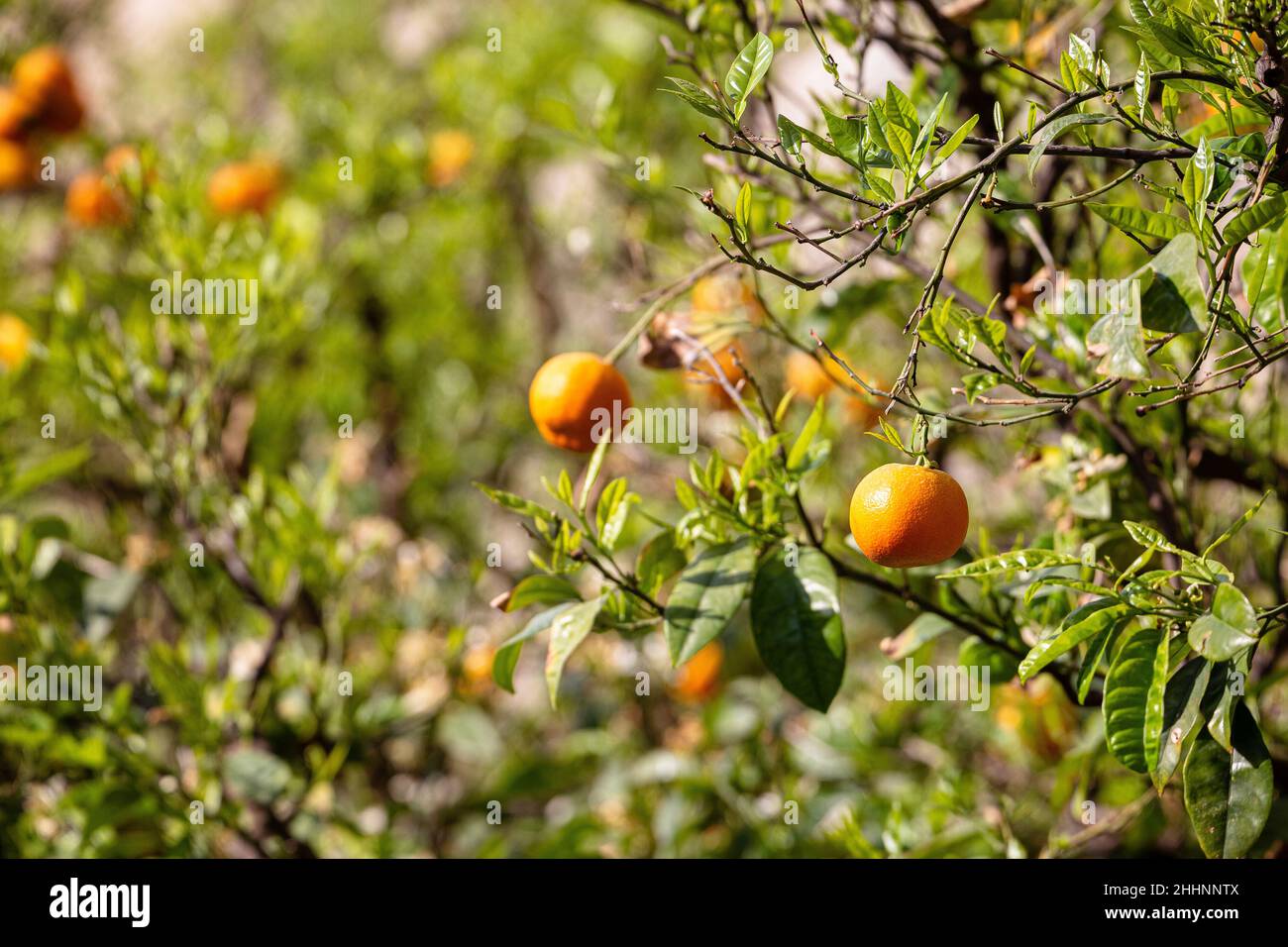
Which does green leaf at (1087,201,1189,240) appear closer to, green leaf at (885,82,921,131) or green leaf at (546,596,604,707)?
green leaf at (885,82,921,131)

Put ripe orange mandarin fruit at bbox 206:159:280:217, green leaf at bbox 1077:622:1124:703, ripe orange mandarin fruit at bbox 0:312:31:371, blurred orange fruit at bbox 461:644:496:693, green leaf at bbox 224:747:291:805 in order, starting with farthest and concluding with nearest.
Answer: ripe orange mandarin fruit at bbox 206:159:280:217, ripe orange mandarin fruit at bbox 0:312:31:371, blurred orange fruit at bbox 461:644:496:693, green leaf at bbox 224:747:291:805, green leaf at bbox 1077:622:1124:703

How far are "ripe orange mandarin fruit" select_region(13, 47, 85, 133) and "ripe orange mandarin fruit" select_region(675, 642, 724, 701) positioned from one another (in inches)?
54.2

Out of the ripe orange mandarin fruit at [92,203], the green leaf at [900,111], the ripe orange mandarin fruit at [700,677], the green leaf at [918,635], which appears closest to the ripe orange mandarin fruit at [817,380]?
the green leaf at [918,635]

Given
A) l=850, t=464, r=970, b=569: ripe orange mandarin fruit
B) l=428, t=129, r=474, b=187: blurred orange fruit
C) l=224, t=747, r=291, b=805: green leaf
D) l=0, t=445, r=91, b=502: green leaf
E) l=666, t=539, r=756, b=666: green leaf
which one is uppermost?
l=428, t=129, r=474, b=187: blurred orange fruit

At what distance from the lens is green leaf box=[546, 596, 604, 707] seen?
70cm

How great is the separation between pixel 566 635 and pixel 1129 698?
346 millimetres

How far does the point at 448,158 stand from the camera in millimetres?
1842

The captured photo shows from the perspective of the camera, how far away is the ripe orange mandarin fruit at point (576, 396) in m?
0.79

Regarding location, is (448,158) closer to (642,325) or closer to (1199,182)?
(642,325)

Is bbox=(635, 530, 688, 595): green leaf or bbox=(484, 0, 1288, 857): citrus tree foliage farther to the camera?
bbox=(635, 530, 688, 595): green leaf

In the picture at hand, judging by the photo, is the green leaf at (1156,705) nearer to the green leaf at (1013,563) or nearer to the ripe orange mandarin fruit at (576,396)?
the green leaf at (1013,563)

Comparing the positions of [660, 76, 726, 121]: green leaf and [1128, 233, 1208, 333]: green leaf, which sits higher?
[660, 76, 726, 121]: green leaf

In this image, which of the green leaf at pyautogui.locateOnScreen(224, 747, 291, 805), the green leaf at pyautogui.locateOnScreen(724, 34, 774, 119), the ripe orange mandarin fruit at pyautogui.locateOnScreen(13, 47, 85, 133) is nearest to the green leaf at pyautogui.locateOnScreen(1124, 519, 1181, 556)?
the green leaf at pyautogui.locateOnScreen(724, 34, 774, 119)
